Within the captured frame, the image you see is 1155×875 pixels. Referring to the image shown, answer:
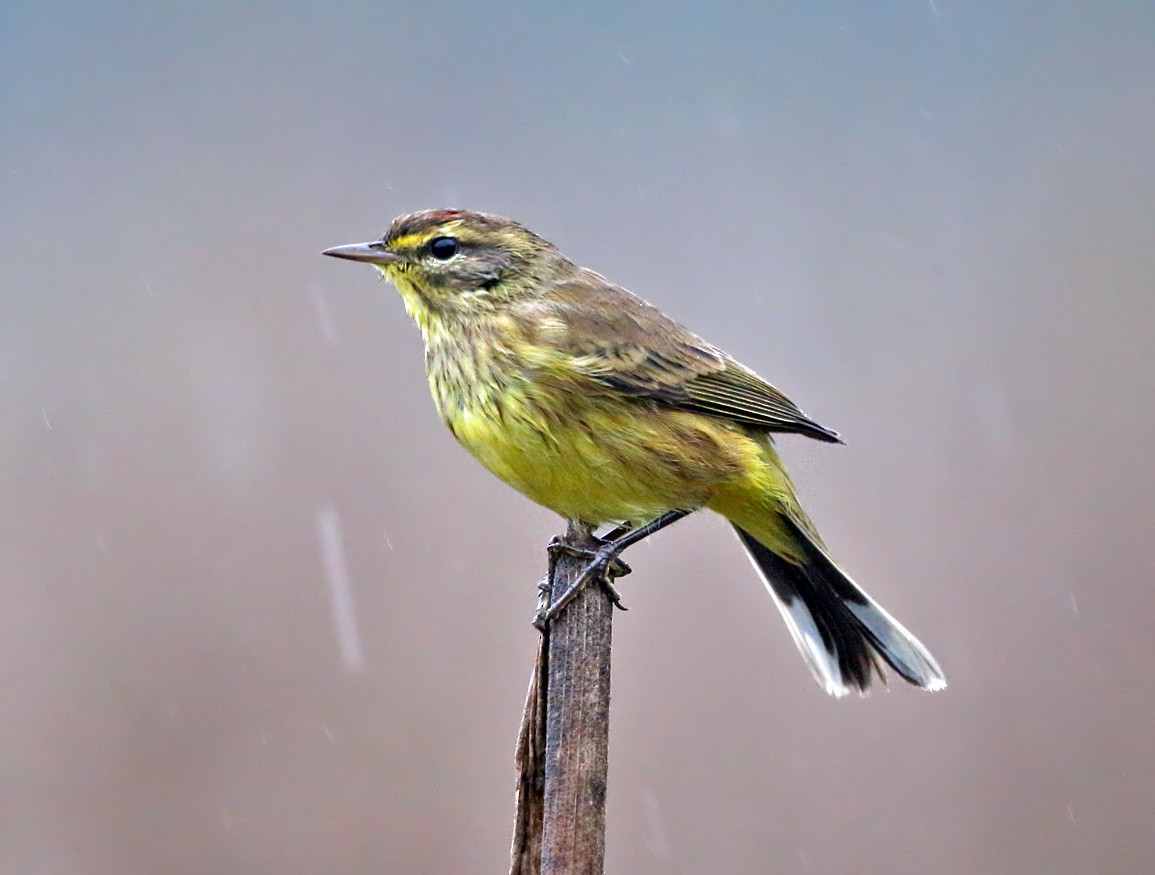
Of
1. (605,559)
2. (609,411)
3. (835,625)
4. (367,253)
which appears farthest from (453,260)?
(835,625)

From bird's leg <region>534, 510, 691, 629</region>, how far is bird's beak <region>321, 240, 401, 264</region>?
3.08ft

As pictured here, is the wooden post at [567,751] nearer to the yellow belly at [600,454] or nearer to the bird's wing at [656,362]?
the yellow belly at [600,454]

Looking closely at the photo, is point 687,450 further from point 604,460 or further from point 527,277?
point 527,277

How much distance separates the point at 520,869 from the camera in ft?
7.34

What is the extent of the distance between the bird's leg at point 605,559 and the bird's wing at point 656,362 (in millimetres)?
355

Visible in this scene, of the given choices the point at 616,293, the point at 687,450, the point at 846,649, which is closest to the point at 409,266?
the point at 616,293

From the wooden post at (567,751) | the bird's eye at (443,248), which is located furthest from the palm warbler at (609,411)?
the wooden post at (567,751)

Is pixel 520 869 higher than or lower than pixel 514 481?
lower

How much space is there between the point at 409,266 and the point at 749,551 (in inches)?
54.8

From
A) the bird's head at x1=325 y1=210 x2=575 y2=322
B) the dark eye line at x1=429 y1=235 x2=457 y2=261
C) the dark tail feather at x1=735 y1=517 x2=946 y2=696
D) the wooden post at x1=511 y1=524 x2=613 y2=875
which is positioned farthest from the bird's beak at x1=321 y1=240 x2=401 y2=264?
the dark tail feather at x1=735 y1=517 x2=946 y2=696

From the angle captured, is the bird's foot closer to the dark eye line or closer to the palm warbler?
the palm warbler

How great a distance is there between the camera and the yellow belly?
3.20 metres

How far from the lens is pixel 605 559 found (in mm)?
2855

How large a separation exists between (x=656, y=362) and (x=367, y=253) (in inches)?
35.5
